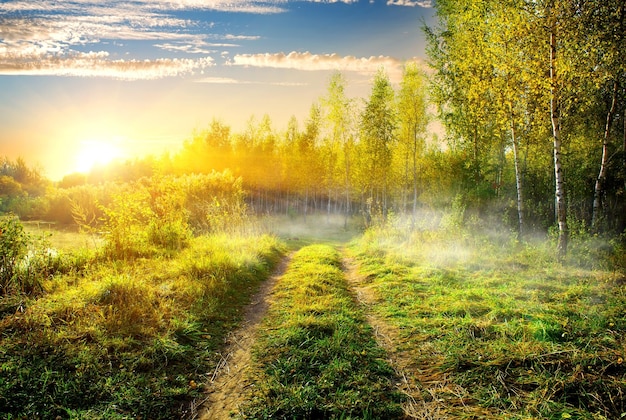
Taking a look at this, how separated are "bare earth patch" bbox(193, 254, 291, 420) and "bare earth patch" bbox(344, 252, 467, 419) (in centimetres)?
198

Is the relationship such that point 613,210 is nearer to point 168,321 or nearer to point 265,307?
point 265,307

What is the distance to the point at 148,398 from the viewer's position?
3998 millimetres

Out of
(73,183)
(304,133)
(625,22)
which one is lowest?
(73,183)

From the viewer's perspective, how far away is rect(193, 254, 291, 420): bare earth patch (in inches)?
154

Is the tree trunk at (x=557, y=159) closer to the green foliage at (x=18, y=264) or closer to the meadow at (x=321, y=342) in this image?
the meadow at (x=321, y=342)

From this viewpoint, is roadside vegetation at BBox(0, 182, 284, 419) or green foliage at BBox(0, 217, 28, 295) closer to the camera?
roadside vegetation at BBox(0, 182, 284, 419)

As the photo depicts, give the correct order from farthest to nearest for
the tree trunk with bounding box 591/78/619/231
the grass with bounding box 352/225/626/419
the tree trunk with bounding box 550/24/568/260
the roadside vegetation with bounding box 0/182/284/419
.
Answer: the tree trunk with bounding box 591/78/619/231
the tree trunk with bounding box 550/24/568/260
the roadside vegetation with bounding box 0/182/284/419
the grass with bounding box 352/225/626/419

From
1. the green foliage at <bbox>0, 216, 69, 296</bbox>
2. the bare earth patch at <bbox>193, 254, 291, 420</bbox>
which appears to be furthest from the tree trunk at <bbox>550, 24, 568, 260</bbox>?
the green foliage at <bbox>0, 216, 69, 296</bbox>

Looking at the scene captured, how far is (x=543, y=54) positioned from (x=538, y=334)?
9.15 metres

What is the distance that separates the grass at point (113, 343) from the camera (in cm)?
382

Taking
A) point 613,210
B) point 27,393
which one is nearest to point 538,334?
point 27,393

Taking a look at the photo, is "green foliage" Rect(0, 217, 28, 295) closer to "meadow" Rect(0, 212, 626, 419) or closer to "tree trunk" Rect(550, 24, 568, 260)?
"meadow" Rect(0, 212, 626, 419)

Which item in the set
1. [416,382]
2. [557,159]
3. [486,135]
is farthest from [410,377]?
[486,135]

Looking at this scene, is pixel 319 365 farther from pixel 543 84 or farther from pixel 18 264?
pixel 543 84
